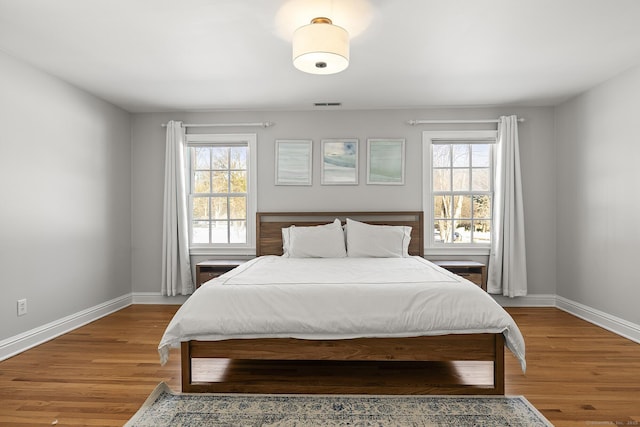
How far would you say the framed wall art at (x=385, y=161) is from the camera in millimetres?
4707

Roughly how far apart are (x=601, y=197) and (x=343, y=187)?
2716 millimetres

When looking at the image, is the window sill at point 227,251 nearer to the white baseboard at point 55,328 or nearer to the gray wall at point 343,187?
the gray wall at point 343,187

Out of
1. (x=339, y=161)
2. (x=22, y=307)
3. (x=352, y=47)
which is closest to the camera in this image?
(x=352, y=47)

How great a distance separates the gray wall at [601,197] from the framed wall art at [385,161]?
1.90m

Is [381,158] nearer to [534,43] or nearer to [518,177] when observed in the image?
[518,177]

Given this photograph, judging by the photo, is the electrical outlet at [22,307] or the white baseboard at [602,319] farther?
the white baseboard at [602,319]

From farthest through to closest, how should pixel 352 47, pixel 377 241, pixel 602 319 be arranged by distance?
pixel 377 241
pixel 602 319
pixel 352 47

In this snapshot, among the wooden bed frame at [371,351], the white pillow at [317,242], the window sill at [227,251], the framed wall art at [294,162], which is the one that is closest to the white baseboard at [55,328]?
the window sill at [227,251]

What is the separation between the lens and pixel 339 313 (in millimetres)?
2350

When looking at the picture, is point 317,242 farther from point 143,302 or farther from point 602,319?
point 602,319

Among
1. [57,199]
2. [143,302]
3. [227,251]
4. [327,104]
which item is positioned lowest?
[143,302]

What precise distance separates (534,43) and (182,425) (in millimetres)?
3515

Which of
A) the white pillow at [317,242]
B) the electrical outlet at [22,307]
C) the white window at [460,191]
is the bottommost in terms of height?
the electrical outlet at [22,307]

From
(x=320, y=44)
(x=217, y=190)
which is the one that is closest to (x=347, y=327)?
(x=320, y=44)
